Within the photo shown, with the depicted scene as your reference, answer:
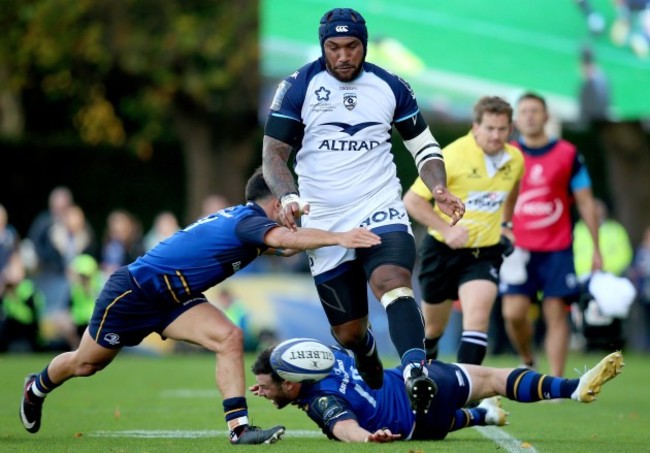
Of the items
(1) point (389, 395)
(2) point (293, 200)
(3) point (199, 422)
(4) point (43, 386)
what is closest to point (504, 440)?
(1) point (389, 395)

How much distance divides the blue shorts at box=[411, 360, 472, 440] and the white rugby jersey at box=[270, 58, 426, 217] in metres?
1.13

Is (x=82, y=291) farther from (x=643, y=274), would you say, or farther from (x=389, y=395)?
(x=389, y=395)

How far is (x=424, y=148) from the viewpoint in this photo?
966cm

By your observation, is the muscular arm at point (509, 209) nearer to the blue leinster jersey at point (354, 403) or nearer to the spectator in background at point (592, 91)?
the blue leinster jersey at point (354, 403)

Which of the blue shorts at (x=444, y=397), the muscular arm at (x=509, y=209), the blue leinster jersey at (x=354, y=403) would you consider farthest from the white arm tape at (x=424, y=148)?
the muscular arm at (x=509, y=209)

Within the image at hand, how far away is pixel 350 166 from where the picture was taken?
9461 mm

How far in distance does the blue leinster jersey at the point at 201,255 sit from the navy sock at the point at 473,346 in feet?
7.63

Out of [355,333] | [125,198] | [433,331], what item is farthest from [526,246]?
[125,198]

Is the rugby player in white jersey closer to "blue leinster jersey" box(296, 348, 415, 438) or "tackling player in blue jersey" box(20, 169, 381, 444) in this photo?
"blue leinster jersey" box(296, 348, 415, 438)

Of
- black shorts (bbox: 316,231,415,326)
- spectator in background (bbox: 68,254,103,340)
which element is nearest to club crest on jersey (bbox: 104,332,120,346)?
black shorts (bbox: 316,231,415,326)

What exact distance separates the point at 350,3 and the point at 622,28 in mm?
3994

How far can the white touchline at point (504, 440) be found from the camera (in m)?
9.23

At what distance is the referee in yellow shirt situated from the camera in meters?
11.4

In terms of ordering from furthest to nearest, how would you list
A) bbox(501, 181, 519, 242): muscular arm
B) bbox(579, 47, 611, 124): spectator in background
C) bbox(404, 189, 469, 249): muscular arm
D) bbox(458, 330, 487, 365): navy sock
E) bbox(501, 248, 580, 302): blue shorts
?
bbox(579, 47, 611, 124): spectator in background < bbox(501, 248, 580, 302): blue shorts < bbox(501, 181, 519, 242): muscular arm < bbox(404, 189, 469, 249): muscular arm < bbox(458, 330, 487, 365): navy sock
